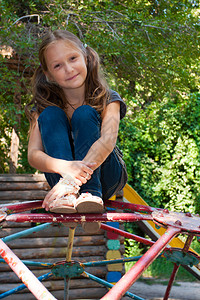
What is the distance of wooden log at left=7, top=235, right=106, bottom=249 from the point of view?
306cm

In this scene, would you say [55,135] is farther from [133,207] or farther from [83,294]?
[83,294]

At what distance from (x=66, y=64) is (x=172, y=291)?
2710 mm

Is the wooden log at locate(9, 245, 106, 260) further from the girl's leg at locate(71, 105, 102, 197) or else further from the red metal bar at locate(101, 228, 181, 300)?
the red metal bar at locate(101, 228, 181, 300)

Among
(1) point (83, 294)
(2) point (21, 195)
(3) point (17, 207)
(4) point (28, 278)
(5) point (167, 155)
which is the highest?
(5) point (167, 155)

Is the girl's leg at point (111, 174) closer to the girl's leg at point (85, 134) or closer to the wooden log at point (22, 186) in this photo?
the girl's leg at point (85, 134)

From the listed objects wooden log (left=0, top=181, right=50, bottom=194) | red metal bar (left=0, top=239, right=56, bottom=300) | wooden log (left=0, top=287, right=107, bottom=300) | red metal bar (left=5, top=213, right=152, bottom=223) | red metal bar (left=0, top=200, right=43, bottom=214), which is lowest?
red metal bar (left=0, top=239, right=56, bottom=300)

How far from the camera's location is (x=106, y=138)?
4.49 ft

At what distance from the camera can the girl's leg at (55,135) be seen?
135 cm

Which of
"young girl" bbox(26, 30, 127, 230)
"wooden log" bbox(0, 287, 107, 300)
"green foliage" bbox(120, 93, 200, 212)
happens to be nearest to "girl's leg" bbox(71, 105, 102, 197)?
"young girl" bbox(26, 30, 127, 230)

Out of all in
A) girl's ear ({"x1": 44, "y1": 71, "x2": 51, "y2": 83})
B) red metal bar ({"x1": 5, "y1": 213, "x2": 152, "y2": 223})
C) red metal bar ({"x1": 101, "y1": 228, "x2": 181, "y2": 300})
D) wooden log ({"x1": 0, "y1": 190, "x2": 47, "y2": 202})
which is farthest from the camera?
wooden log ({"x1": 0, "y1": 190, "x2": 47, "y2": 202})

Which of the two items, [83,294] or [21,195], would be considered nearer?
[83,294]

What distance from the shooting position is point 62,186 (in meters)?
1.22

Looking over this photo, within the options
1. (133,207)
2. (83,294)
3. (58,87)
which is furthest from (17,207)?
(83,294)

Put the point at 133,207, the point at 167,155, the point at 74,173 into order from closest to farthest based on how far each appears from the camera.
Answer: the point at 74,173 → the point at 133,207 → the point at 167,155
